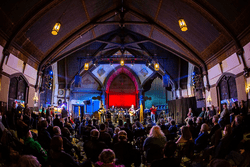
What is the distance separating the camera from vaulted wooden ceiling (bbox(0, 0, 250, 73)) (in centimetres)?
833

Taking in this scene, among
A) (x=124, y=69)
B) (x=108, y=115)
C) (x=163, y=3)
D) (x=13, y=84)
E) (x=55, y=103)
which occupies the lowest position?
(x=108, y=115)

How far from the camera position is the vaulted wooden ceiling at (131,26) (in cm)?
833

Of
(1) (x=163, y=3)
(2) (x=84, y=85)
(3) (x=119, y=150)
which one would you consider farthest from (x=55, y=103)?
(3) (x=119, y=150)

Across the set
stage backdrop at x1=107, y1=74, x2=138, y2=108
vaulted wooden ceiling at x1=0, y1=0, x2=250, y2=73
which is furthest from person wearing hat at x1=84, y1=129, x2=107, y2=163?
stage backdrop at x1=107, y1=74, x2=138, y2=108

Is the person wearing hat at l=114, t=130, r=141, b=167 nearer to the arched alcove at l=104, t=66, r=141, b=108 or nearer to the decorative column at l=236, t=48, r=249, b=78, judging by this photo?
the decorative column at l=236, t=48, r=249, b=78

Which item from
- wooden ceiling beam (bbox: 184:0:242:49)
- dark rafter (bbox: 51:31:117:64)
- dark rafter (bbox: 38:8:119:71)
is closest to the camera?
wooden ceiling beam (bbox: 184:0:242:49)

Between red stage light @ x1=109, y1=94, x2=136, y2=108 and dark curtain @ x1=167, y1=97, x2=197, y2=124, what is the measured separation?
5.26 m

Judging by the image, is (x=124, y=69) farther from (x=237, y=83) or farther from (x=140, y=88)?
(x=237, y=83)

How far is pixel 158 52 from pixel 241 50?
28.1ft

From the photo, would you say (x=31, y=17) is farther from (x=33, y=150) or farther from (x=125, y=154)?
(x=125, y=154)

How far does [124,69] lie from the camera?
798 inches

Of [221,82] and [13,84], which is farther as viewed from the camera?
[221,82]

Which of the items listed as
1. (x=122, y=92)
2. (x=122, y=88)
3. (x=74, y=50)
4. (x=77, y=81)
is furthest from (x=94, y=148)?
(x=122, y=88)

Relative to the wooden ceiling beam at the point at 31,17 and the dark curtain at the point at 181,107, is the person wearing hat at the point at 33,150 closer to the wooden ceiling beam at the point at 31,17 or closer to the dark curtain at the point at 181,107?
the wooden ceiling beam at the point at 31,17
